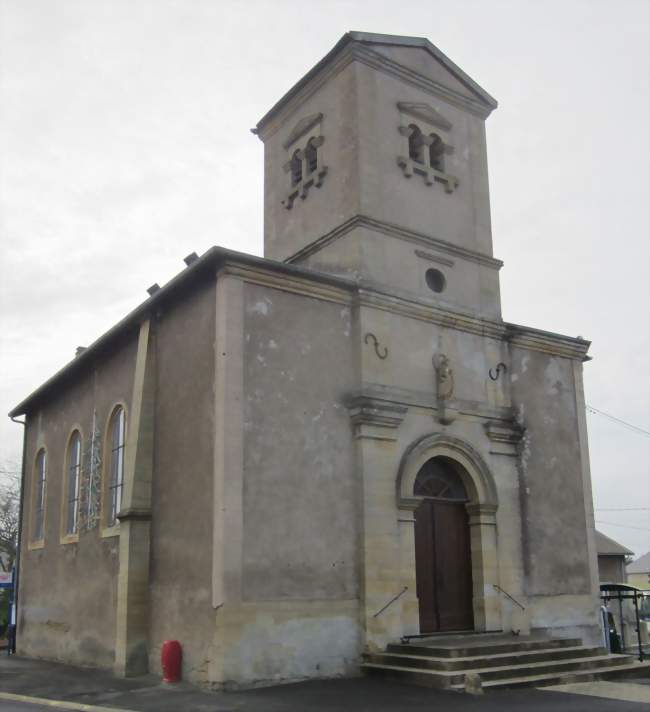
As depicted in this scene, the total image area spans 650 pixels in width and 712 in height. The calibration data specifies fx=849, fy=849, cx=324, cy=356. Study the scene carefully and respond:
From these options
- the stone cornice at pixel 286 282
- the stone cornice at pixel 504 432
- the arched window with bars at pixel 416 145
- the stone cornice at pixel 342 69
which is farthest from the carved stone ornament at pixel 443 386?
the stone cornice at pixel 342 69

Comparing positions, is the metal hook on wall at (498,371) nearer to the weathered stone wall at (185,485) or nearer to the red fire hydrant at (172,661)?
the weathered stone wall at (185,485)

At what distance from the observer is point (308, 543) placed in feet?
42.8

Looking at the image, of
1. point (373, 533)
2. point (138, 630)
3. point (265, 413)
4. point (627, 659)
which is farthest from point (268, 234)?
point (627, 659)

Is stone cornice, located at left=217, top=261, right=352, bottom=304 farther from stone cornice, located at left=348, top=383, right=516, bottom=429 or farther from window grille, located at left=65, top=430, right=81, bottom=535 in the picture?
window grille, located at left=65, top=430, right=81, bottom=535

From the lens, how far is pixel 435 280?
53.4 feet

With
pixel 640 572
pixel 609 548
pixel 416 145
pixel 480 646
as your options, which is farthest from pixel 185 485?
pixel 640 572

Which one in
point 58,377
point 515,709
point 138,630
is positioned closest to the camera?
point 515,709

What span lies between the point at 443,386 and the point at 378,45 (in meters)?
6.80

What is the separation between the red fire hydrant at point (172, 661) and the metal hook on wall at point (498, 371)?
7.60 m

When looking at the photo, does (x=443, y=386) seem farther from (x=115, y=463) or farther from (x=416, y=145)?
(x=115, y=463)

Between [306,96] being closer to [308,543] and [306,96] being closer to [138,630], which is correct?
[308,543]

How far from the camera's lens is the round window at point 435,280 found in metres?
16.1

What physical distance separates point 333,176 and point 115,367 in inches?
229

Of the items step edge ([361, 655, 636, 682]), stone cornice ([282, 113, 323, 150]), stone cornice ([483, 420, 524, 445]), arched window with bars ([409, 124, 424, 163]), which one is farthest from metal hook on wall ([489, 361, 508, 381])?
stone cornice ([282, 113, 323, 150])
